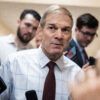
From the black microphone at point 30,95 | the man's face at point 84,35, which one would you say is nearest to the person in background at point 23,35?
the man's face at point 84,35

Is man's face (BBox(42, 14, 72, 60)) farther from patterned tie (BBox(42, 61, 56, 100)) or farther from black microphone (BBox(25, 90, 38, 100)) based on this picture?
black microphone (BBox(25, 90, 38, 100))

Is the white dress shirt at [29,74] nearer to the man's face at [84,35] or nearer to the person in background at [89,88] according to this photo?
the person in background at [89,88]

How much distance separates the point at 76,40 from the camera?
Answer: 1.86m

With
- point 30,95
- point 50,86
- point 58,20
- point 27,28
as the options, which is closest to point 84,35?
point 27,28

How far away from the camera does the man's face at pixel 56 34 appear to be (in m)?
1.06

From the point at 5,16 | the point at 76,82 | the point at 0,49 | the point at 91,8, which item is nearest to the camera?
the point at 76,82

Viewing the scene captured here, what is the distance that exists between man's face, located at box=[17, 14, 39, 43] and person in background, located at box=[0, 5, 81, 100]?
82 centimetres

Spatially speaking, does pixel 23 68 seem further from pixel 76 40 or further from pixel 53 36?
pixel 76 40

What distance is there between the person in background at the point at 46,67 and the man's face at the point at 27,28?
82 cm

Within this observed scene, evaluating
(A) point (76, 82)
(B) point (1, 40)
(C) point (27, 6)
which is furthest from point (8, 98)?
(C) point (27, 6)

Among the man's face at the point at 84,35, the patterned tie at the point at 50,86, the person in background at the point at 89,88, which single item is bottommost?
the patterned tie at the point at 50,86

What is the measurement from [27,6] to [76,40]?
1.31 m

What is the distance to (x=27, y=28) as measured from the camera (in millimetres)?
1940

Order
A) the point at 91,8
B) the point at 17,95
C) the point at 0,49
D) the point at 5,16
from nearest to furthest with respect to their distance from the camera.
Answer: the point at 17,95
the point at 0,49
the point at 91,8
the point at 5,16
